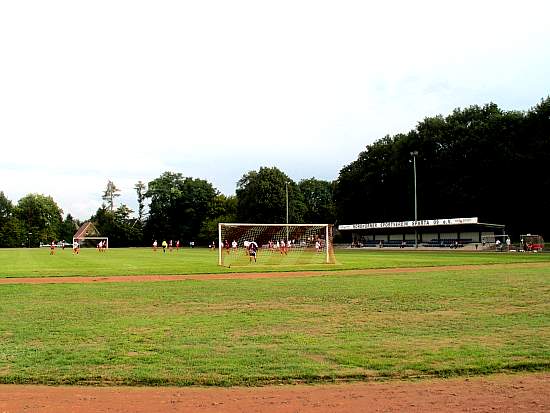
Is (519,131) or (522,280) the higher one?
(519,131)

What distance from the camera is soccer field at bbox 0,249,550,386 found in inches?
318

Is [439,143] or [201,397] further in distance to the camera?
[439,143]

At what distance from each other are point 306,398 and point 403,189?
3196 inches

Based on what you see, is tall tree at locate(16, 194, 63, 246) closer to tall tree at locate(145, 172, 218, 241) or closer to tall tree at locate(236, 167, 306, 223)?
tall tree at locate(145, 172, 218, 241)

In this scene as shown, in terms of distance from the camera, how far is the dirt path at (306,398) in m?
6.50

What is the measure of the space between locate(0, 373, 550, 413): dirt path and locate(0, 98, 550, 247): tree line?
6484cm

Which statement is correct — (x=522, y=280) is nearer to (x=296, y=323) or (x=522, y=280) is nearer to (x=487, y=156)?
(x=296, y=323)

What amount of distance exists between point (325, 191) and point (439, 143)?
197ft

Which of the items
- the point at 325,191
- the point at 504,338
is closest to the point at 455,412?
the point at 504,338

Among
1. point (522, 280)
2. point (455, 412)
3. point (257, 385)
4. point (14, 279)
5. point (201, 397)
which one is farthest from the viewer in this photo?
point (14, 279)

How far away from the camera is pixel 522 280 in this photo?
21.8 meters

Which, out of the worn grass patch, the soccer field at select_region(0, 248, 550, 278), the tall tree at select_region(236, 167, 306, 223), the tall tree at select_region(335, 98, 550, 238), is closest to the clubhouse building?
the tall tree at select_region(335, 98, 550, 238)

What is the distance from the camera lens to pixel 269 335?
35.1 feet

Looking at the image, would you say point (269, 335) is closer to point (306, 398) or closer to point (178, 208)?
point (306, 398)
